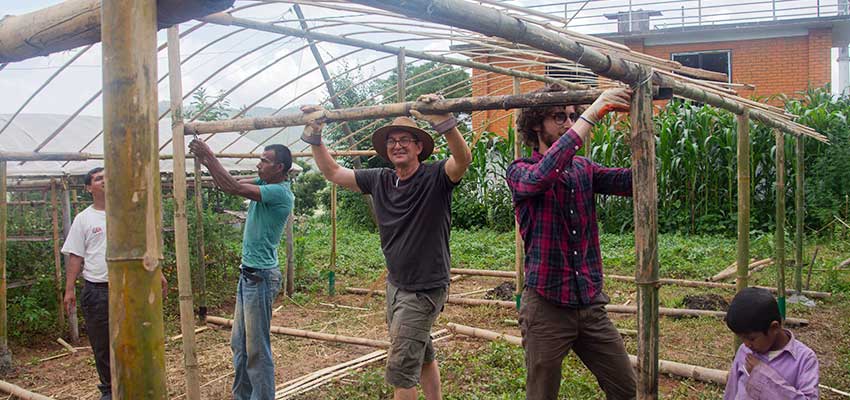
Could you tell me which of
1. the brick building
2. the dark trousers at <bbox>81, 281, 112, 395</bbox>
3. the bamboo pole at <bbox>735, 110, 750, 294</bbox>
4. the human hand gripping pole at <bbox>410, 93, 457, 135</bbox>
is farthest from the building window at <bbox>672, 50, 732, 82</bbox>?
the dark trousers at <bbox>81, 281, 112, 395</bbox>

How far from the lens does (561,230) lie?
9.70 ft

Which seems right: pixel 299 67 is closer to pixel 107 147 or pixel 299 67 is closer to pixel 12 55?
pixel 12 55

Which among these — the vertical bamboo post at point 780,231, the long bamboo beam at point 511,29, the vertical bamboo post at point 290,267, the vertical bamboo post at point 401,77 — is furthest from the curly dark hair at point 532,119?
the vertical bamboo post at point 290,267

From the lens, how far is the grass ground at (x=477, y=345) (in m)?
4.82

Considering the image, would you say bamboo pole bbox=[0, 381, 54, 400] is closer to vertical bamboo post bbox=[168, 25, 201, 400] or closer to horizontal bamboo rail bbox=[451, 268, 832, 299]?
vertical bamboo post bbox=[168, 25, 201, 400]

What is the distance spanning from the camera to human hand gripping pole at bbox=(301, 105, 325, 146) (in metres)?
3.74

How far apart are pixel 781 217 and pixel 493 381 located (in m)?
3.64

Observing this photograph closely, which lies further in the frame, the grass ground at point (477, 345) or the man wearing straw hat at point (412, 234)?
the grass ground at point (477, 345)

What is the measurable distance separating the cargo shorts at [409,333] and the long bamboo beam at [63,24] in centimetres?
206

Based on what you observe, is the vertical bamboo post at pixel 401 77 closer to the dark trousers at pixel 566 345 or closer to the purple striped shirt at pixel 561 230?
the purple striped shirt at pixel 561 230

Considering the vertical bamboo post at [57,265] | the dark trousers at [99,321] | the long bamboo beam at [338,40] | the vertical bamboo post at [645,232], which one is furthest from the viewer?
the vertical bamboo post at [57,265]

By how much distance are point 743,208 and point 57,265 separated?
6.46 m

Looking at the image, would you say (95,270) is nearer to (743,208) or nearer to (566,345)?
(566,345)

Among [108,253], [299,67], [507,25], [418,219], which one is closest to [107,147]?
[108,253]
